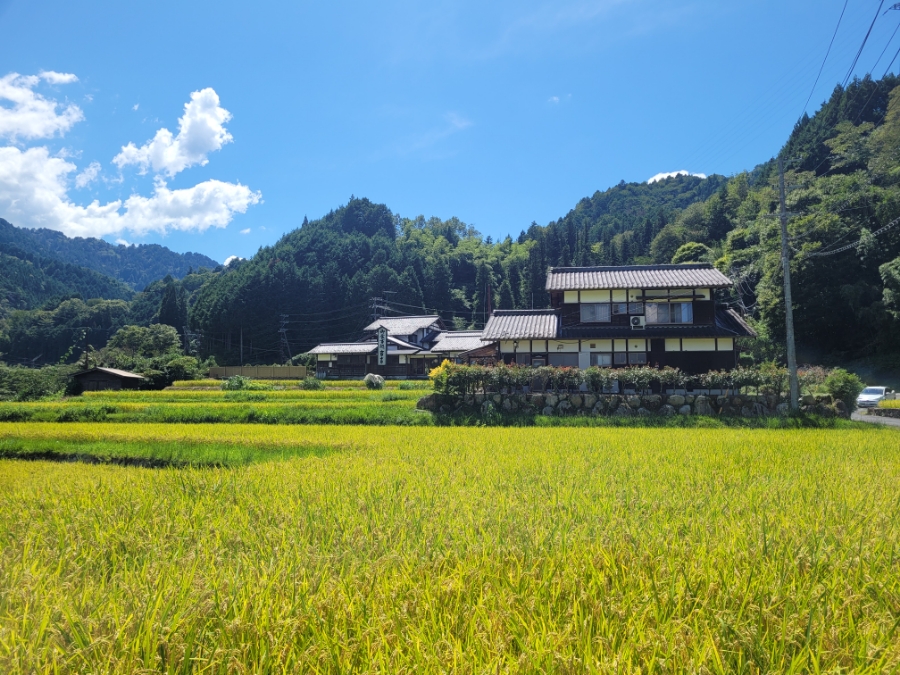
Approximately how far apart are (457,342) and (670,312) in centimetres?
2290

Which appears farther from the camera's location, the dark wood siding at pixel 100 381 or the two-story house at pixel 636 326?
the dark wood siding at pixel 100 381

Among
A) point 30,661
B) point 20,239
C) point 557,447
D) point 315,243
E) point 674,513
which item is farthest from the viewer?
point 20,239

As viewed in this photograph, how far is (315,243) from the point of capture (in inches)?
3196

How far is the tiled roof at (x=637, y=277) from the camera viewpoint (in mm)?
23250

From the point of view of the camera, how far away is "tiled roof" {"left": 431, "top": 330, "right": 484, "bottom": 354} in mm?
42938

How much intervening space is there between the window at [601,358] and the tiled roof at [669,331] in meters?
0.93

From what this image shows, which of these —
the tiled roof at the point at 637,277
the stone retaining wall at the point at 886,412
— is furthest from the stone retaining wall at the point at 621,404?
the tiled roof at the point at 637,277

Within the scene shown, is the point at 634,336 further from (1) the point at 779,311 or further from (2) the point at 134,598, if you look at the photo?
(2) the point at 134,598

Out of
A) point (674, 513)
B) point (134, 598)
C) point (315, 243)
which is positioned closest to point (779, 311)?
point (674, 513)

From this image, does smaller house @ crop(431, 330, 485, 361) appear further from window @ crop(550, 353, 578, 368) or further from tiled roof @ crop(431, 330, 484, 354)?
window @ crop(550, 353, 578, 368)

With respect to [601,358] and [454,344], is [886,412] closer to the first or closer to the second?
[601,358]

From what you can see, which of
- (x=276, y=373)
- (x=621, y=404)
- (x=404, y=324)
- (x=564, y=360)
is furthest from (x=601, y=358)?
(x=404, y=324)

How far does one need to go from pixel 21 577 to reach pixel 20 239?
219966 mm

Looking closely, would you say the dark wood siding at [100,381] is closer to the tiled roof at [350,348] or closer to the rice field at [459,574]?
the tiled roof at [350,348]
